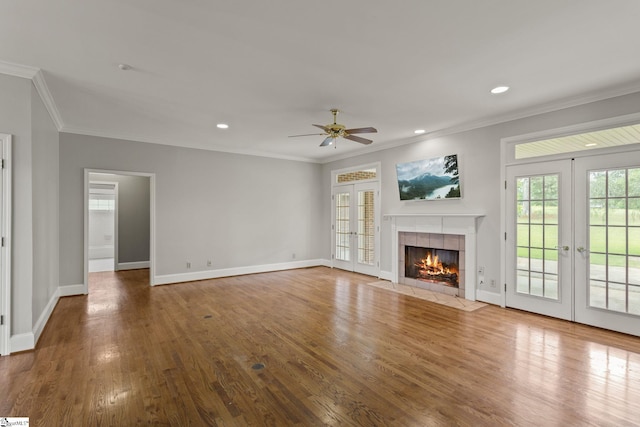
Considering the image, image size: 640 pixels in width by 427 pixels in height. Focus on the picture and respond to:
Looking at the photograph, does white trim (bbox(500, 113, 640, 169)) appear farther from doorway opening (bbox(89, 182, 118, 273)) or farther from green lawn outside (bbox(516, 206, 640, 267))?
doorway opening (bbox(89, 182, 118, 273))

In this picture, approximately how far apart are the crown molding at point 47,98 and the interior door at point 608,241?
254 inches

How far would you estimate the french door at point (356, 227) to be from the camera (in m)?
7.01

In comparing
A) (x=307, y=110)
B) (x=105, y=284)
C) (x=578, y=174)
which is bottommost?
(x=105, y=284)

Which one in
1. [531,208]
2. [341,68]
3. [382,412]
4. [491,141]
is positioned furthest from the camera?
[491,141]

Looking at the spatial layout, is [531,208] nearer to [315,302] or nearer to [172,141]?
[315,302]

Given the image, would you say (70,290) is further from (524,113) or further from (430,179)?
(524,113)

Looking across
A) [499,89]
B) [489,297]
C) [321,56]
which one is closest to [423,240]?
[489,297]

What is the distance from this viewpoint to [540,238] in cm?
434

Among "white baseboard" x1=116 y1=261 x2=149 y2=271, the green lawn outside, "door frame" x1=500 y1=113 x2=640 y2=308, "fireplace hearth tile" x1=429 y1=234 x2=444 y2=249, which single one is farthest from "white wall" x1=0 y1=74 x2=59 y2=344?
the green lawn outside

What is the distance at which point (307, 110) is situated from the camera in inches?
175

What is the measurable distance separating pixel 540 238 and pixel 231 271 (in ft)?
19.2

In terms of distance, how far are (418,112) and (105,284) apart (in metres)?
6.80

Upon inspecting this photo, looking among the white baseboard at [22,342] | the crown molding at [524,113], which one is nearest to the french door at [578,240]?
the crown molding at [524,113]

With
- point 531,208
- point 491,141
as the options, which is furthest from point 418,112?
point 531,208
